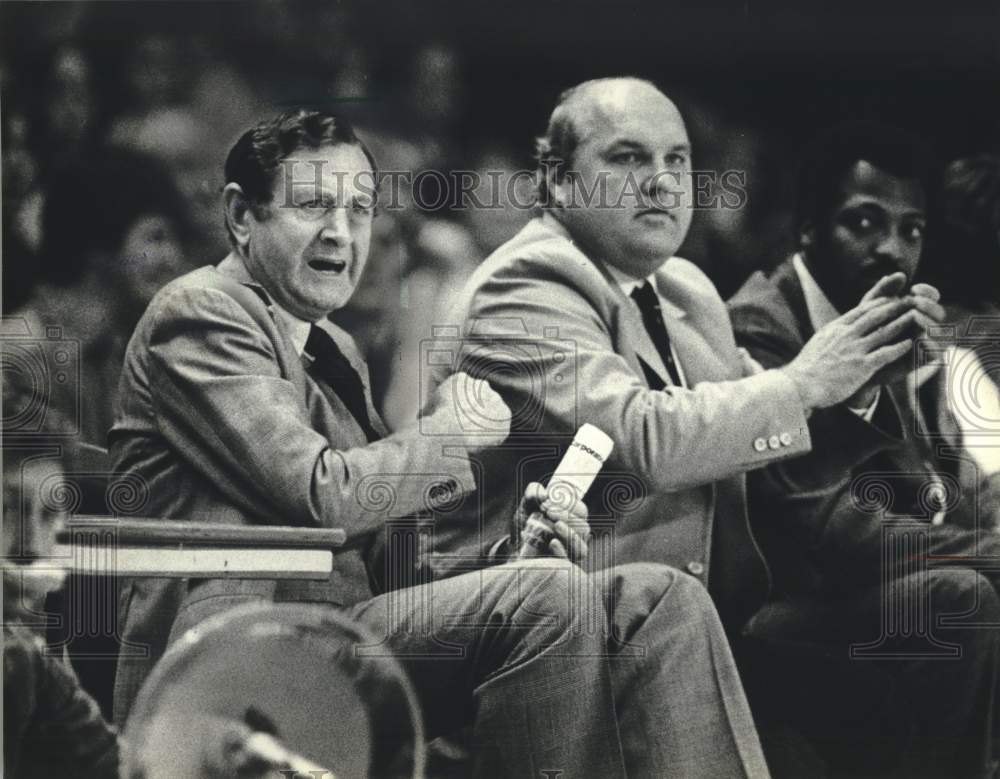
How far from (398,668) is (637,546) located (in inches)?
41.2

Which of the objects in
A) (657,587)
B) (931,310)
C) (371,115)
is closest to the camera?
(657,587)

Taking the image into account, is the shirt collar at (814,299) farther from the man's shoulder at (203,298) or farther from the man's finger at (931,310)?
the man's shoulder at (203,298)

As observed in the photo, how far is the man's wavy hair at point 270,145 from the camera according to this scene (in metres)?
5.48

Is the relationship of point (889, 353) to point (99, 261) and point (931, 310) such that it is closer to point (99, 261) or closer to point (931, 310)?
point (931, 310)

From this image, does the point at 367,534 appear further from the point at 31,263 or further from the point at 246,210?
the point at 31,263

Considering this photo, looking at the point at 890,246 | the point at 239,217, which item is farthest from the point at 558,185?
the point at 890,246

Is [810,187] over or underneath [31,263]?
over

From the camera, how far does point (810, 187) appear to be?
5.60 meters

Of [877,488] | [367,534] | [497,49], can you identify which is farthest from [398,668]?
[497,49]

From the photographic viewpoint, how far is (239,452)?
5.32 meters

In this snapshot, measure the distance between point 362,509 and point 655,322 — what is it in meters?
1.40

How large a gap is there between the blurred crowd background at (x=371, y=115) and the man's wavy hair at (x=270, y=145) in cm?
5

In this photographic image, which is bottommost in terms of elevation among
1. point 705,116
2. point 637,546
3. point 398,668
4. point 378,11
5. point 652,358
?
point 398,668

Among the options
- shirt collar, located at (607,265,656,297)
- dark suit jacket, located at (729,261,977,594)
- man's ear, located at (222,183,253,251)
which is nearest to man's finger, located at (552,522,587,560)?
dark suit jacket, located at (729,261,977,594)
